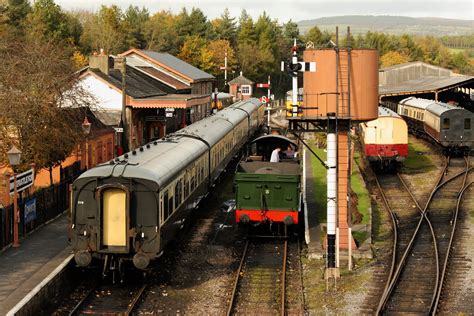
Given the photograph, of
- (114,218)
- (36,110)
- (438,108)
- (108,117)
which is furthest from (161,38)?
(114,218)

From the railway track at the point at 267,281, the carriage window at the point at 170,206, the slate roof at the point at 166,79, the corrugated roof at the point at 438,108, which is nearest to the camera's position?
the railway track at the point at 267,281

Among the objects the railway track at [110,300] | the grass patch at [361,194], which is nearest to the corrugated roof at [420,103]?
the grass patch at [361,194]

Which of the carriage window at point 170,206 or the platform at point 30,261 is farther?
the carriage window at point 170,206

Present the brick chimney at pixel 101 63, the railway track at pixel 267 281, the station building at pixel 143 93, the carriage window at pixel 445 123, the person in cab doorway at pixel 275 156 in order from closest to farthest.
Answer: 1. the railway track at pixel 267 281
2. the person in cab doorway at pixel 275 156
3. the station building at pixel 143 93
4. the carriage window at pixel 445 123
5. the brick chimney at pixel 101 63

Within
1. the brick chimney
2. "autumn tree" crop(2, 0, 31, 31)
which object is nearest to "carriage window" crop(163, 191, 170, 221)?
the brick chimney

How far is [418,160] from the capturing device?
41000 millimetres

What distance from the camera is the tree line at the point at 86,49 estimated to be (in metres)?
23.8

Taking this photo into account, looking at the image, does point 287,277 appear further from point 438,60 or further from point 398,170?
point 438,60

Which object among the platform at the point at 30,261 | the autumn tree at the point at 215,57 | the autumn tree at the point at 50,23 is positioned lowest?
the platform at the point at 30,261

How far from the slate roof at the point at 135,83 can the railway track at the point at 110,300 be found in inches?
971

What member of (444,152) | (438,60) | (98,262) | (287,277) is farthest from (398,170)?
(438,60)

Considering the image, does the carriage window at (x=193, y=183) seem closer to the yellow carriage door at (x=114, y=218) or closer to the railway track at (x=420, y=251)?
the yellow carriage door at (x=114, y=218)

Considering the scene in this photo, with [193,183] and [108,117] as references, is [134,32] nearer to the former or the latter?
[108,117]

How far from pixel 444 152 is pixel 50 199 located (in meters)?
27.9
